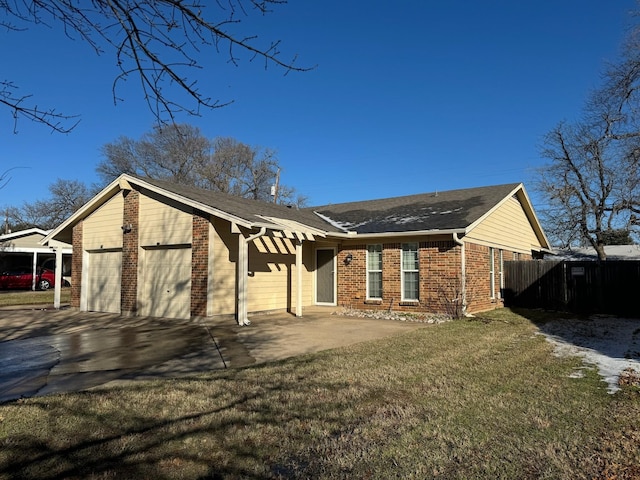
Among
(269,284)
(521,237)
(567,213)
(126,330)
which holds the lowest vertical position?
(126,330)

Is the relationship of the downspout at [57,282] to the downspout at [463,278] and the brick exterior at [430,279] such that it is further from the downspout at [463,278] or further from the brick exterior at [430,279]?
the downspout at [463,278]

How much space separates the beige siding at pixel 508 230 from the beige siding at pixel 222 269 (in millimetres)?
7269

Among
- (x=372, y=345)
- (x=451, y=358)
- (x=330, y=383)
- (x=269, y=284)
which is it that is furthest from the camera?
(x=269, y=284)

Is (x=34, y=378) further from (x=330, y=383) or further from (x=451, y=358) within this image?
(x=451, y=358)

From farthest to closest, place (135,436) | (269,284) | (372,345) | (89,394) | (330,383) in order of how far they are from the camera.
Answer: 1. (269,284)
2. (372,345)
3. (330,383)
4. (89,394)
5. (135,436)

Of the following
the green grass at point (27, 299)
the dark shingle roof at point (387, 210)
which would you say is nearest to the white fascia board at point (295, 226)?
the dark shingle roof at point (387, 210)

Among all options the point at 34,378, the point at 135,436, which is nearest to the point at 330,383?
the point at 135,436

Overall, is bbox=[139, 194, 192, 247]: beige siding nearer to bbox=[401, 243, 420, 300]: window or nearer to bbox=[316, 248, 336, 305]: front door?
bbox=[316, 248, 336, 305]: front door

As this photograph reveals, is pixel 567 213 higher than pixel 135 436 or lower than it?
higher

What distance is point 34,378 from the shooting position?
6.20 m

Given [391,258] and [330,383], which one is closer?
[330,383]

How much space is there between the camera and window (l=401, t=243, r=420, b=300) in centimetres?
1421

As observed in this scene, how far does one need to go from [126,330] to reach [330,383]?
7.10 m

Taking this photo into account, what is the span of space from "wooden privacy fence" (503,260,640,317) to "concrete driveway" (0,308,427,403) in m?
7.49
